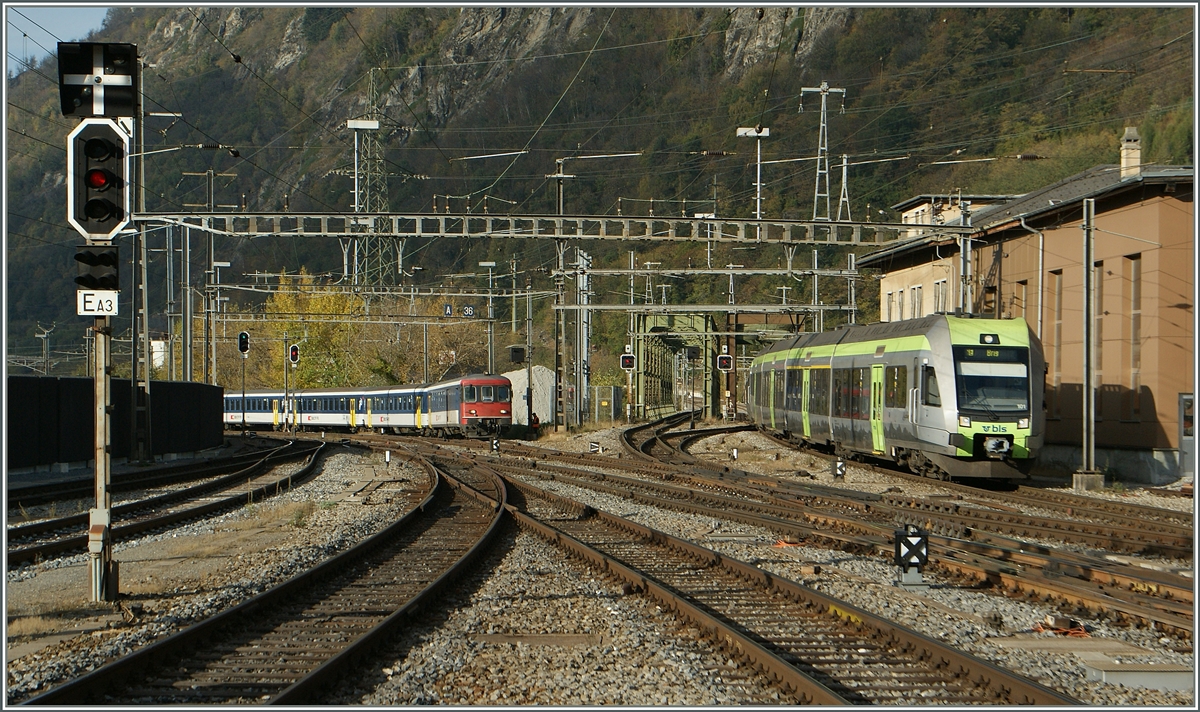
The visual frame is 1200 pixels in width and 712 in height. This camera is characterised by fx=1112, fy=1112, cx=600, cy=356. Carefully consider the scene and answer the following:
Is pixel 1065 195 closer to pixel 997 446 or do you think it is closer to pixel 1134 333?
pixel 1134 333

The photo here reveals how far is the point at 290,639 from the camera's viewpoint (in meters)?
8.30

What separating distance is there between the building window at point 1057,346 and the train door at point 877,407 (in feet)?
20.9

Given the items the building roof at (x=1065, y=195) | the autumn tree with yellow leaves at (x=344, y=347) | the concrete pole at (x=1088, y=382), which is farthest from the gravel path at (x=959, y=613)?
the autumn tree with yellow leaves at (x=344, y=347)

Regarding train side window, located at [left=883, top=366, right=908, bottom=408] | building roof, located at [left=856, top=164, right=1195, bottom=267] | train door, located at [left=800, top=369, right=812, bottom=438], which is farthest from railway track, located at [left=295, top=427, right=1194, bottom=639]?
building roof, located at [left=856, top=164, right=1195, bottom=267]

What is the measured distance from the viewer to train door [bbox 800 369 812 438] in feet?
102

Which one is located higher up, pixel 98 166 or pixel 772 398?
pixel 98 166

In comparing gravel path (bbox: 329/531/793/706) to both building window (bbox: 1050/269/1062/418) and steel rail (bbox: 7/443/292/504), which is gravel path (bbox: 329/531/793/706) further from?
building window (bbox: 1050/269/1062/418)

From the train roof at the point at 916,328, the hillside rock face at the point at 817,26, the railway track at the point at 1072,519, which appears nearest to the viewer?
the railway track at the point at 1072,519

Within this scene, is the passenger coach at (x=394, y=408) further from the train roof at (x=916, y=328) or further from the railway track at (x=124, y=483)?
the train roof at (x=916, y=328)

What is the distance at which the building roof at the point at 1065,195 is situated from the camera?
23.9 meters

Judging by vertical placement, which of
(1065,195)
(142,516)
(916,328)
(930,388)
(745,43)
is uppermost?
(745,43)

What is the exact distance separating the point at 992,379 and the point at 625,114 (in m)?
121

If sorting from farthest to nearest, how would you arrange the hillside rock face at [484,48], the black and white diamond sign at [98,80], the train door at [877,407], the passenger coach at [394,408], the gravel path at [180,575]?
the hillside rock face at [484,48]
the passenger coach at [394,408]
the train door at [877,407]
the black and white diamond sign at [98,80]
the gravel path at [180,575]

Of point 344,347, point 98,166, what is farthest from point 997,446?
point 344,347
